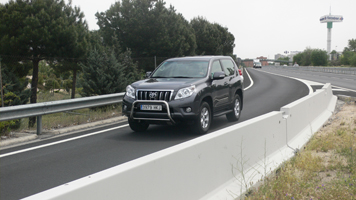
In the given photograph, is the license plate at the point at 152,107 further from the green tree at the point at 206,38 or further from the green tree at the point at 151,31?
the green tree at the point at 206,38

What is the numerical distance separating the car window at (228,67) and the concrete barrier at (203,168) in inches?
166

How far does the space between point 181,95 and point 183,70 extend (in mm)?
1553

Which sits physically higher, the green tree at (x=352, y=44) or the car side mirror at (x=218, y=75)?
the green tree at (x=352, y=44)

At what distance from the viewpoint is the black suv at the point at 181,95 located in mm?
8828

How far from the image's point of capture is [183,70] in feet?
33.8

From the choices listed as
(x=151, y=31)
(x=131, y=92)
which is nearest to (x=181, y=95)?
(x=131, y=92)

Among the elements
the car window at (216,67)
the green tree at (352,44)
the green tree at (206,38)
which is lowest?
the car window at (216,67)

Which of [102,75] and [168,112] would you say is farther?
[102,75]

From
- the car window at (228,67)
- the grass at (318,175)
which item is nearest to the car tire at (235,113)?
the car window at (228,67)

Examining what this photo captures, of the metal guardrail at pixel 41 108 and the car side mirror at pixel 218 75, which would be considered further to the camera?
the car side mirror at pixel 218 75

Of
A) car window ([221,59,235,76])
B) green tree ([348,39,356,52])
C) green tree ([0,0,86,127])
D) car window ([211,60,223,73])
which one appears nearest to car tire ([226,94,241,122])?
car window ([221,59,235,76])

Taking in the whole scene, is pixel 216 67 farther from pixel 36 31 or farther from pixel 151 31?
pixel 151 31

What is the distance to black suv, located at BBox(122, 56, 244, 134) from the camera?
29.0 feet

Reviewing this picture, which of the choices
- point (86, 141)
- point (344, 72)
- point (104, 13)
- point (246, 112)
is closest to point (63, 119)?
point (86, 141)
